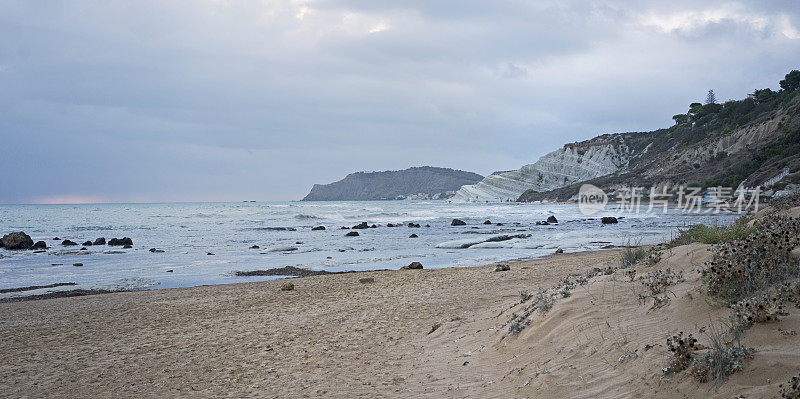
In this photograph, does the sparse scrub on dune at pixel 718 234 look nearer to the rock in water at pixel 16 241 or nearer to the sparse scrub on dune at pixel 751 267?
the sparse scrub on dune at pixel 751 267

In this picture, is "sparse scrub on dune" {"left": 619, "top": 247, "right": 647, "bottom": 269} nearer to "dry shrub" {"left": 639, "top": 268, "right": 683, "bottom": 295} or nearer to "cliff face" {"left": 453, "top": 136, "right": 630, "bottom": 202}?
"dry shrub" {"left": 639, "top": 268, "right": 683, "bottom": 295}

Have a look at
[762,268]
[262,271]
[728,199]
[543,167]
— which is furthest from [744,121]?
[762,268]

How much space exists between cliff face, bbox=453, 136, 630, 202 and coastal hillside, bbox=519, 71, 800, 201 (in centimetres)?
534

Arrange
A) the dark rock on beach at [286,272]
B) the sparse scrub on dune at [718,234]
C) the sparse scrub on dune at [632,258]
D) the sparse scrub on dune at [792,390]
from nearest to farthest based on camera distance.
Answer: the sparse scrub on dune at [792,390] → the sparse scrub on dune at [718,234] → the sparse scrub on dune at [632,258] → the dark rock on beach at [286,272]

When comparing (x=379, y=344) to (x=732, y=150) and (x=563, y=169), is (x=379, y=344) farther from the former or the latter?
(x=563, y=169)

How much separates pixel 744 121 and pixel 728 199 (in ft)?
114

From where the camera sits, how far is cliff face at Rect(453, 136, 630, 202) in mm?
116562

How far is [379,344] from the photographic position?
23.9 ft

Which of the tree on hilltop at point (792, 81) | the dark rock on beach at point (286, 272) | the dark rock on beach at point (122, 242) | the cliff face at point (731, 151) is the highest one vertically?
the tree on hilltop at point (792, 81)

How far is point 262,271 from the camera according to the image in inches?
699

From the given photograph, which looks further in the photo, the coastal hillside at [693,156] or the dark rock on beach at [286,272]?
the coastal hillside at [693,156]

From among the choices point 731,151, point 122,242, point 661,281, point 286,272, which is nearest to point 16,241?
point 122,242

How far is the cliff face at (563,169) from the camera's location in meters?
117

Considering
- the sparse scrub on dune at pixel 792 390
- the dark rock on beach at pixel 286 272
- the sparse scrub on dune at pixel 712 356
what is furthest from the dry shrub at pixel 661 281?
the dark rock on beach at pixel 286 272
